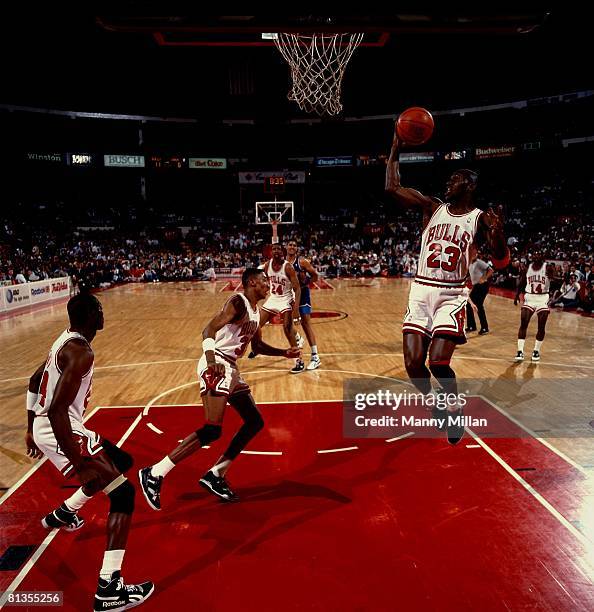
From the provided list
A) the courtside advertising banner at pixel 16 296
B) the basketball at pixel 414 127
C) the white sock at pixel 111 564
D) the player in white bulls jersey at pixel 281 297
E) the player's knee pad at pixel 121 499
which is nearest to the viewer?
the white sock at pixel 111 564

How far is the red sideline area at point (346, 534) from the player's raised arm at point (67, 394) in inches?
35.6

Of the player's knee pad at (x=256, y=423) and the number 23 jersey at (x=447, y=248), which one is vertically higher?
the number 23 jersey at (x=447, y=248)

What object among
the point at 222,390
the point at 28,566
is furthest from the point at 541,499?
the point at 28,566

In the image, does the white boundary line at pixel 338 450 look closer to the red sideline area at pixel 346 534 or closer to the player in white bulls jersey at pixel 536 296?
the red sideline area at pixel 346 534

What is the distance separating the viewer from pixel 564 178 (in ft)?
109

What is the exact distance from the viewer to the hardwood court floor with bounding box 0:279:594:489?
19.6 feet

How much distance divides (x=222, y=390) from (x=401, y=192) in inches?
86.2

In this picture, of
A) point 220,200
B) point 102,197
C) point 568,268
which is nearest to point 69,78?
point 102,197

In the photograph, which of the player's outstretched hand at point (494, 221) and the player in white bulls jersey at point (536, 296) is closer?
the player's outstretched hand at point (494, 221)

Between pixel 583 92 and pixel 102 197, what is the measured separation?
3514 cm

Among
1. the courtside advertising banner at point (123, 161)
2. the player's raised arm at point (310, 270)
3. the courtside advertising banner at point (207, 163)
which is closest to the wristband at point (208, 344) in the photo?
the player's raised arm at point (310, 270)

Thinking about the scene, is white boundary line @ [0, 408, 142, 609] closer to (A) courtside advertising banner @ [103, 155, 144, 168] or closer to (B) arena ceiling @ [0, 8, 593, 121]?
(B) arena ceiling @ [0, 8, 593, 121]

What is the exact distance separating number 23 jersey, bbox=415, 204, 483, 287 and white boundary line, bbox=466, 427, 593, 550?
64.0 inches

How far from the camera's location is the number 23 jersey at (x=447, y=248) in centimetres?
398
